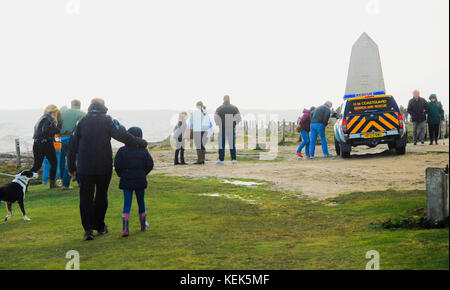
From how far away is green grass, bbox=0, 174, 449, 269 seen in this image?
5.83m

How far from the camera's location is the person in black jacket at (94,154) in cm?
778

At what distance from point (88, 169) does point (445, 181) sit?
467 cm

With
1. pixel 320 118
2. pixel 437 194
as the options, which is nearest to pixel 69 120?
pixel 320 118

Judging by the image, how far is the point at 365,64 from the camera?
1235 inches

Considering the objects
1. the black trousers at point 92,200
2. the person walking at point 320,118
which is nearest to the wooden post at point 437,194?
the black trousers at point 92,200

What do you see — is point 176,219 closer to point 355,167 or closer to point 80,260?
point 80,260

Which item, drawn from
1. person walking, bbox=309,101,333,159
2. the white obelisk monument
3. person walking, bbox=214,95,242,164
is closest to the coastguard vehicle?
person walking, bbox=309,101,333,159

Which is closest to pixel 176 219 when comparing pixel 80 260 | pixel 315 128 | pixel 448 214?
pixel 80 260

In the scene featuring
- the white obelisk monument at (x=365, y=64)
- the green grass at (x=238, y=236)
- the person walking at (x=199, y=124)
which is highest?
the white obelisk monument at (x=365, y=64)

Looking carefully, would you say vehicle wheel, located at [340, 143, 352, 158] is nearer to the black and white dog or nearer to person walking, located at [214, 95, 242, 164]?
person walking, located at [214, 95, 242, 164]

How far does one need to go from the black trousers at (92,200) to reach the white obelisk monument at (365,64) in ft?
83.4

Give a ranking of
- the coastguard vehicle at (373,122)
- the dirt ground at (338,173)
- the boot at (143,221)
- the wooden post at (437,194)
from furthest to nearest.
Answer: the coastguard vehicle at (373,122)
the dirt ground at (338,173)
the boot at (143,221)
the wooden post at (437,194)

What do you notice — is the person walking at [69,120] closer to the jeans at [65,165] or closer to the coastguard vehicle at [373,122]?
the jeans at [65,165]

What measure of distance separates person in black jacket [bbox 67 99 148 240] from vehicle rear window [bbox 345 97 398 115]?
11.8m
